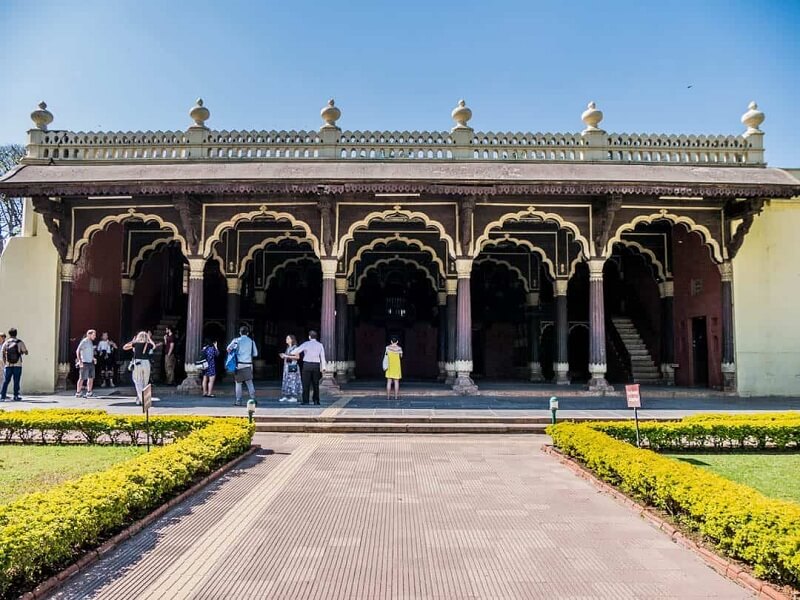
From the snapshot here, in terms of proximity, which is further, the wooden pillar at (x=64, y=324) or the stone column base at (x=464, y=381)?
the wooden pillar at (x=64, y=324)

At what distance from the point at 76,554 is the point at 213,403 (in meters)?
7.84

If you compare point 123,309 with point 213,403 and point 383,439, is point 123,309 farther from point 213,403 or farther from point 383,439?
point 383,439

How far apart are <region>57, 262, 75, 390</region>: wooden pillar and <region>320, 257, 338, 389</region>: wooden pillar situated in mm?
5769

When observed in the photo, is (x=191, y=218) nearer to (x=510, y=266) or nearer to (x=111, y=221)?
(x=111, y=221)

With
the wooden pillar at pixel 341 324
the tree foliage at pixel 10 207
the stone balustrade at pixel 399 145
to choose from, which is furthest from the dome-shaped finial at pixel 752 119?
the tree foliage at pixel 10 207

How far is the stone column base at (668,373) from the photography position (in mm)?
15961

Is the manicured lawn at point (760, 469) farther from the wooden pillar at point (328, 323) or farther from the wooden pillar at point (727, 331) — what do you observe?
the wooden pillar at point (328, 323)

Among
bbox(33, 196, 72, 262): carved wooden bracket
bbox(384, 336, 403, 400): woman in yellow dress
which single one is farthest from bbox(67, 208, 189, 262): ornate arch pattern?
bbox(384, 336, 403, 400): woman in yellow dress

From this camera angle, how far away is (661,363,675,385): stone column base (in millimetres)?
15961

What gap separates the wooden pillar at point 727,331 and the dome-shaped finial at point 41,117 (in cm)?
1619

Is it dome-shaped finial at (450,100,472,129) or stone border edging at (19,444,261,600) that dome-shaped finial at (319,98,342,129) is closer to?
dome-shaped finial at (450,100,472,129)

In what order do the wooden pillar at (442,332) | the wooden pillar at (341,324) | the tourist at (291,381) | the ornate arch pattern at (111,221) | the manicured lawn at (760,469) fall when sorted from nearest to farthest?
the manicured lawn at (760,469), the tourist at (291,381), the ornate arch pattern at (111,221), the wooden pillar at (341,324), the wooden pillar at (442,332)

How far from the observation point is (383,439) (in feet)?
28.0

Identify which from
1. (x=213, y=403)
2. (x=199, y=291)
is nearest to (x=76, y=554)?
(x=213, y=403)
